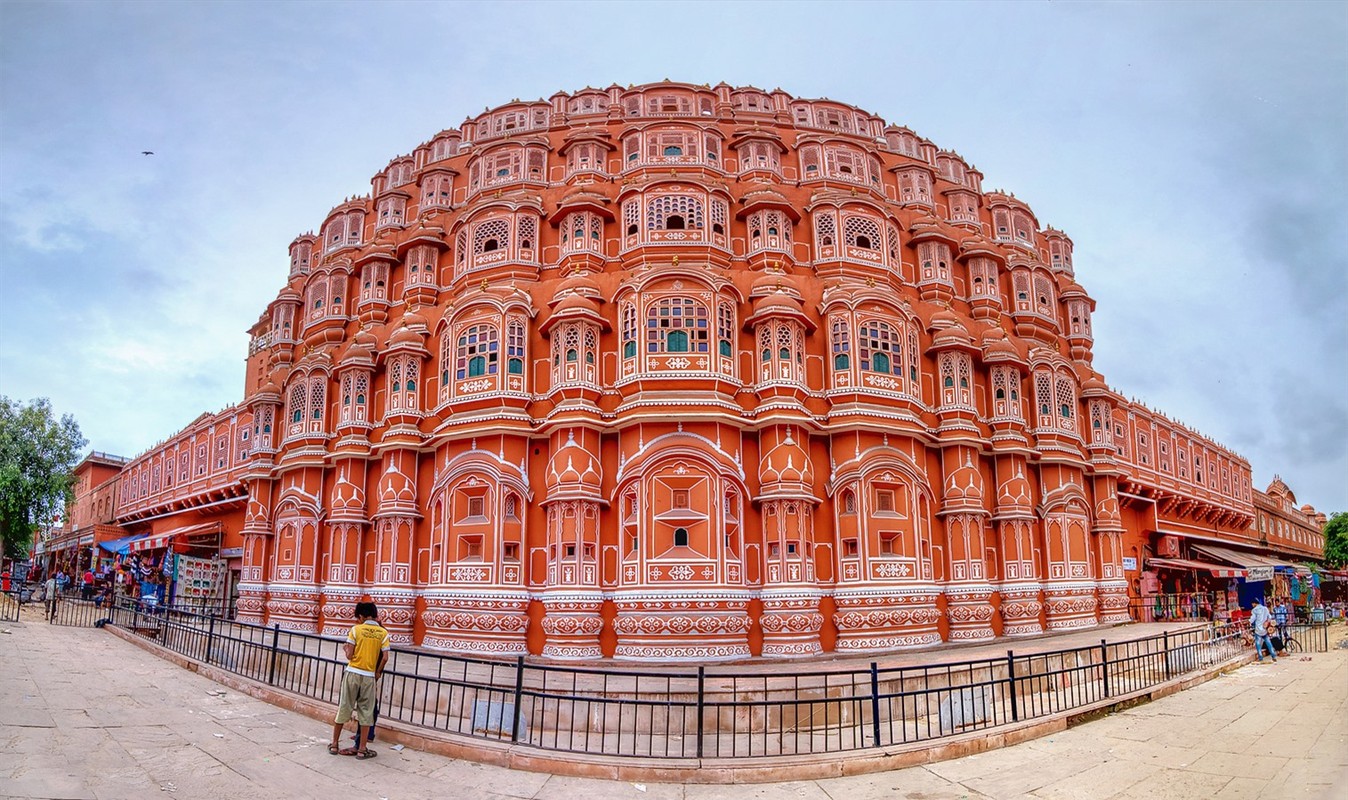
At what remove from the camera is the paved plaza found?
8711 millimetres

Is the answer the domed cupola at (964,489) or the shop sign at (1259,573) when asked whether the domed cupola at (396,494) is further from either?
the shop sign at (1259,573)

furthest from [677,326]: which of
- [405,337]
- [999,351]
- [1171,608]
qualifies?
[1171,608]

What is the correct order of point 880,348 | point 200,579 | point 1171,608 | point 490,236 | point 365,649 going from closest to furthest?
1. point 365,649
2. point 880,348
3. point 490,236
4. point 1171,608
5. point 200,579

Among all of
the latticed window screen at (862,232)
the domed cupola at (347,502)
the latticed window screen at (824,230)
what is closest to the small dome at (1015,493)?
the latticed window screen at (862,232)

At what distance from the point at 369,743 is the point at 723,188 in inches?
769

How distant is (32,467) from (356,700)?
118 feet

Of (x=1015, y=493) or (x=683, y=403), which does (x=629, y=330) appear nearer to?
(x=683, y=403)

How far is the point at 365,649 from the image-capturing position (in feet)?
33.7

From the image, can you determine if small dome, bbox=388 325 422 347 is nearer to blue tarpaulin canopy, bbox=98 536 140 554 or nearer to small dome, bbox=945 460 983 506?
small dome, bbox=945 460 983 506

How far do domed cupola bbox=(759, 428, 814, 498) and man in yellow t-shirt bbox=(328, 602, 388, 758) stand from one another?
41.7 feet

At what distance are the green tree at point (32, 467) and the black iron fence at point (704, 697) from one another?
69.3 ft

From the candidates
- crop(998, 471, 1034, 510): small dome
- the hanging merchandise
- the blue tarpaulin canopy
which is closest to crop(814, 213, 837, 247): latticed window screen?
crop(998, 471, 1034, 510): small dome

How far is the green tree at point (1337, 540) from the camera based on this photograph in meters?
48.4

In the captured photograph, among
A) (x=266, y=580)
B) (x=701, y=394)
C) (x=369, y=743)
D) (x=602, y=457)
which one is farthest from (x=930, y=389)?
(x=266, y=580)
